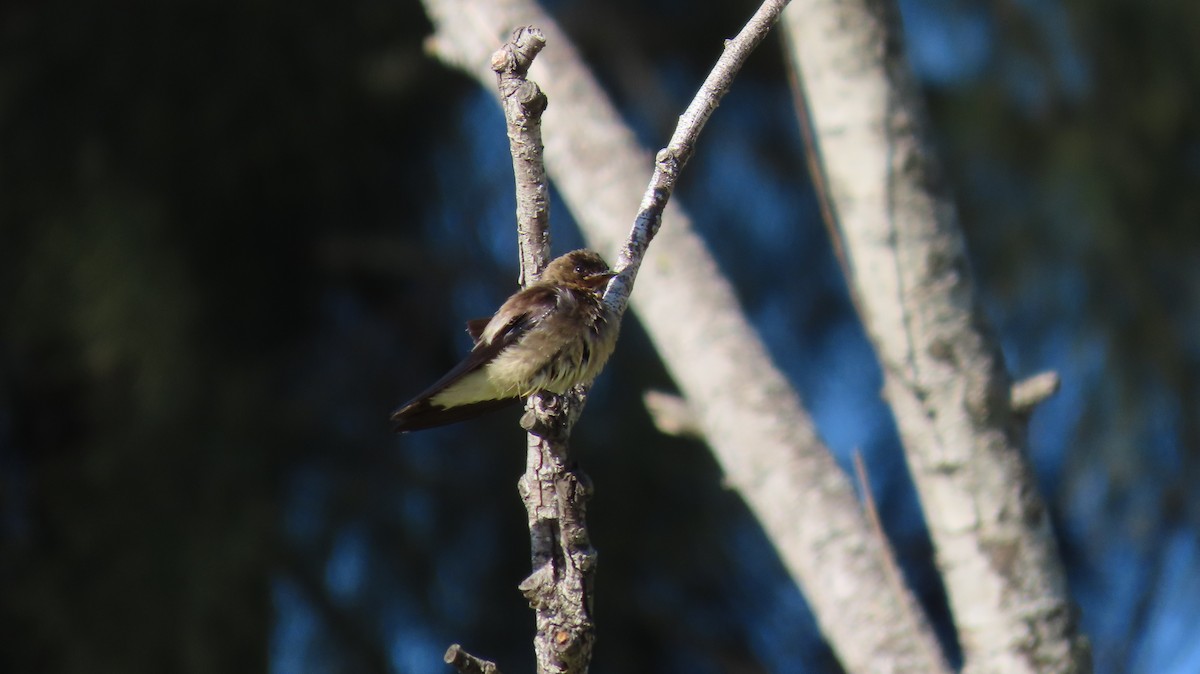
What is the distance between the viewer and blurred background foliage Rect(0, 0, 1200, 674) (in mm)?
3615

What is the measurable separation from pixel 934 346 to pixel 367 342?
220 centimetres

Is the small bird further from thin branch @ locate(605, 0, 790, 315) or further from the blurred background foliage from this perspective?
the blurred background foliage

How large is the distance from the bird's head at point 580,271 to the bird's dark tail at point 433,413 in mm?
162

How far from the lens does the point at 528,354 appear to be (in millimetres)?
1512

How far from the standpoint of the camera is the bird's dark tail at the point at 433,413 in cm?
158

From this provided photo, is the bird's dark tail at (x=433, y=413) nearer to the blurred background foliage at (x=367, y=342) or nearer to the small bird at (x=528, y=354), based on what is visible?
the small bird at (x=528, y=354)

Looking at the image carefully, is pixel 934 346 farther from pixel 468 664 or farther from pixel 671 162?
pixel 468 664

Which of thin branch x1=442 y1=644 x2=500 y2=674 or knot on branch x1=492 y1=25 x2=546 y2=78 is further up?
knot on branch x1=492 y1=25 x2=546 y2=78

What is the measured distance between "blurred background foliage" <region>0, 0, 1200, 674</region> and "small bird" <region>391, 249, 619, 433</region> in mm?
2160

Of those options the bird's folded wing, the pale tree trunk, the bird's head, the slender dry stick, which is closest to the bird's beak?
the bird's head

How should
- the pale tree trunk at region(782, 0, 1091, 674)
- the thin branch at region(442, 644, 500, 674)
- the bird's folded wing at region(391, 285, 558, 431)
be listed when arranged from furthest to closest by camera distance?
the pale tree trunk at region(782, 0, 1091, 674), the bird's folded wing at region(391, 285, 558, 431), the thin branch at region(442, 644, 500, 674)

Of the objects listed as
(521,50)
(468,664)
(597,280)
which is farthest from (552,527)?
(521,50)

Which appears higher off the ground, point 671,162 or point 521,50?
point 521,50

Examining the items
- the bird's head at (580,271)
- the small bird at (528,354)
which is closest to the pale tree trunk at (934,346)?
the bird's head at (580,271)
